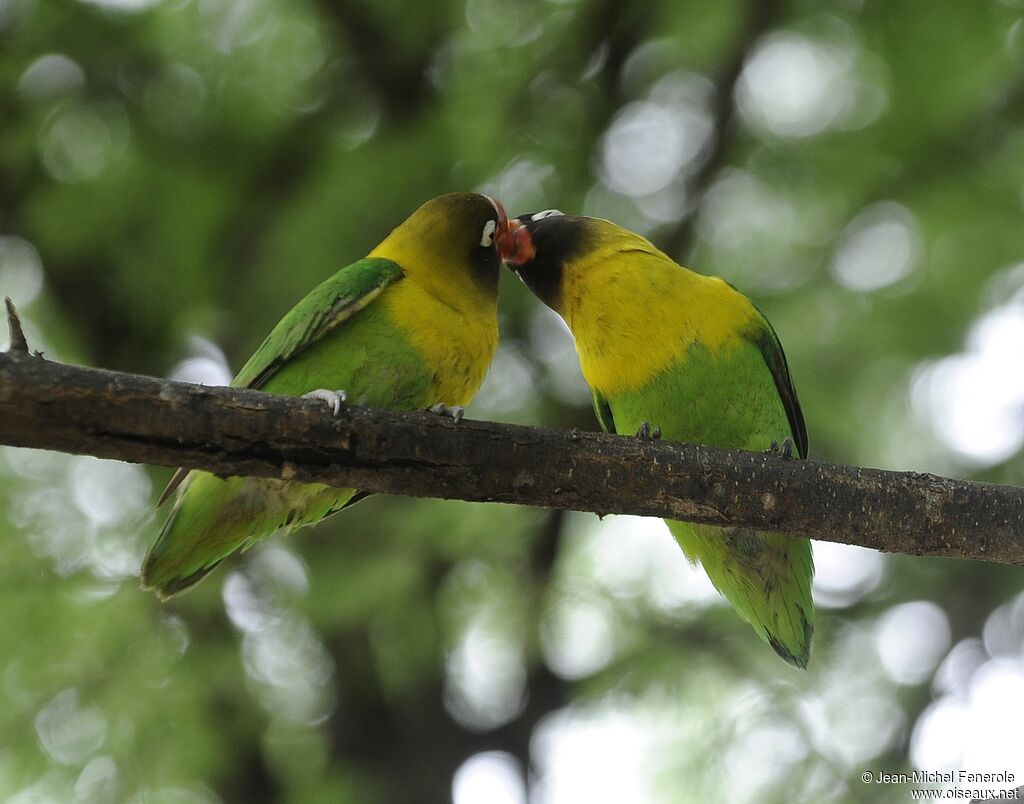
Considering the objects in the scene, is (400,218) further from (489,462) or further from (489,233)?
(489,462)

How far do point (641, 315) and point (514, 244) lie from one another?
86 cm

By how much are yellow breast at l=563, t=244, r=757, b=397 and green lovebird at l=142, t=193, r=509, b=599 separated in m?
0.46

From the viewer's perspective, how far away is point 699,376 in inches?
151

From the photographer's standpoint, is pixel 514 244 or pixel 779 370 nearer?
pixel 779 370

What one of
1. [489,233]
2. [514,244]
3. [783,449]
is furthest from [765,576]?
[489,233]

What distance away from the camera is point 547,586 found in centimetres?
553

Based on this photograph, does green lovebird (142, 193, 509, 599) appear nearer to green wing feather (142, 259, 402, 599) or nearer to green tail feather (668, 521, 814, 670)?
green wing feather (142, 259, 402, 599)

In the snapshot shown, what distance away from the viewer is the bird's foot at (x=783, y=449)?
10.6 ft

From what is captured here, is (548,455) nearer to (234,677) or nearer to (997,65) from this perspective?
(234,677)

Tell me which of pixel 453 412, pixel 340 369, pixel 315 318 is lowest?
pixel 340 369

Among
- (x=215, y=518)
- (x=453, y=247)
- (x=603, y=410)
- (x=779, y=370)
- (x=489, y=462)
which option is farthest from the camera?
(x=453, y=247)

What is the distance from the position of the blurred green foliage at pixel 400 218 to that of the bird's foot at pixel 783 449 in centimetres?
188

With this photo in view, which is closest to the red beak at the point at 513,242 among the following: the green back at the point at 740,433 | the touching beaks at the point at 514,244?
the touching beaks at the point at 514,244

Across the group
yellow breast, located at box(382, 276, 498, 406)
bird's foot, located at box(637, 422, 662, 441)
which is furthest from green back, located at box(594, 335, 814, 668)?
yellow breast, located at box(382, 276, 498, 406)
